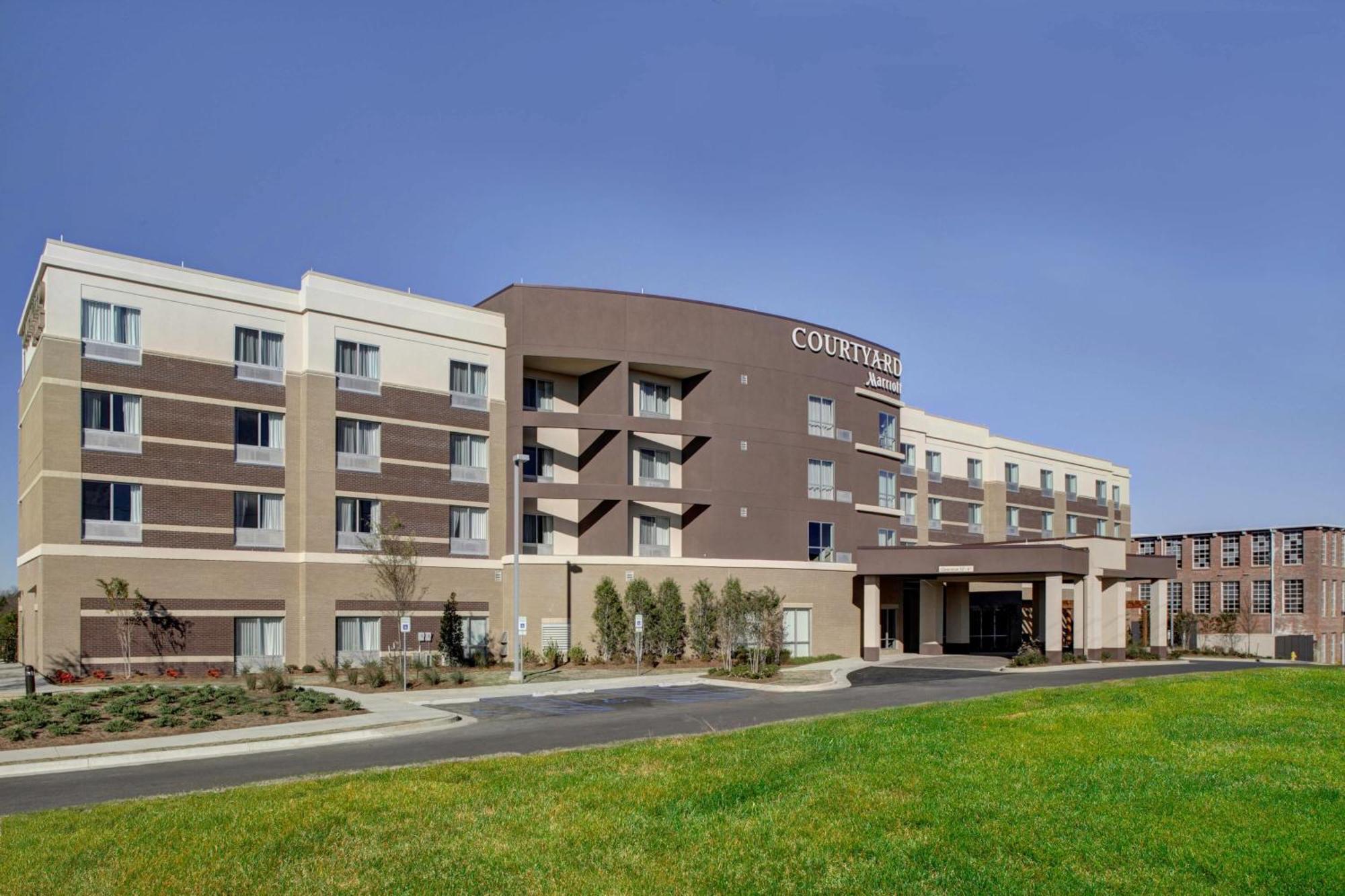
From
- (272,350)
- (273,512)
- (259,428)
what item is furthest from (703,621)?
(272,350)

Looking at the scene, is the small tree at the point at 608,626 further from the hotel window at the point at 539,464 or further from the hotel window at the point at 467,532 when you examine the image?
the hotel window at the point at 539,464

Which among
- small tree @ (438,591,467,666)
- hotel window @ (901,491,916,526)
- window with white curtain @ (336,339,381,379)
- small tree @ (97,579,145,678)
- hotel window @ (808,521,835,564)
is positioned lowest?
small tree @ (438,591,467,666)

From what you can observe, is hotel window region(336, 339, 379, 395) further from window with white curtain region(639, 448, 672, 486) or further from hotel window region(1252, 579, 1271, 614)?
hotel window region(1252, 579, 1271, 614)

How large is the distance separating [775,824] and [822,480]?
39095 mm

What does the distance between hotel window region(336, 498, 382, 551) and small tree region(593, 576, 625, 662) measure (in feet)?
29.2

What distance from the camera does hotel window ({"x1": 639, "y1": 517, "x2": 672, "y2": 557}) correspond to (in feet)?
146

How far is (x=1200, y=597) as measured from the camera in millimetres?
82375

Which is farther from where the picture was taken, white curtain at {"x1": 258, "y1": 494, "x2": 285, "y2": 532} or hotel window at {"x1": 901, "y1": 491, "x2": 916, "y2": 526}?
hotel window at {"x1": 901, "y1": 491, "x2": 916, "y2": 526}

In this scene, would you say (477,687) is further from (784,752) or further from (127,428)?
(784,752)

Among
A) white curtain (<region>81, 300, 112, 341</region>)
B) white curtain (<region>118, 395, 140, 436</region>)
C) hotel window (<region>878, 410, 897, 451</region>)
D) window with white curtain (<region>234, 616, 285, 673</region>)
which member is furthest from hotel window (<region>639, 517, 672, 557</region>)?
white curtain (<region>81, 300, 112, 341</region>)

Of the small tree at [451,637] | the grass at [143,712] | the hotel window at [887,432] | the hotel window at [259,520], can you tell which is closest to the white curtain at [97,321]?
the hotel window at [259,520]

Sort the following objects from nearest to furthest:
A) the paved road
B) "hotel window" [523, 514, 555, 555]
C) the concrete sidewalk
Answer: the paved road, the concrete sidewalk, "hotel window" [523, 514, 555, 555]

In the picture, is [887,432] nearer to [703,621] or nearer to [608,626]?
[703,621]

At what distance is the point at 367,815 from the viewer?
10.8 metres
